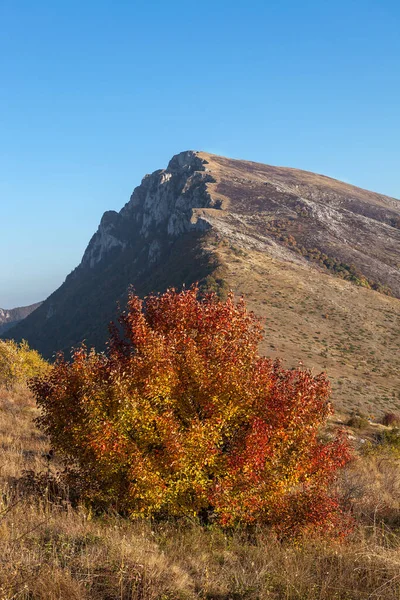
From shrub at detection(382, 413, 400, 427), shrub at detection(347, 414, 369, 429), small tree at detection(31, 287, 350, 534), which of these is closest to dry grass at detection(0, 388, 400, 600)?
small tree at detection(31, 287, 350, 534)

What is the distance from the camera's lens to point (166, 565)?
7273mm

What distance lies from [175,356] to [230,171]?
197 meters

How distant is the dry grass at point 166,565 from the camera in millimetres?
6023

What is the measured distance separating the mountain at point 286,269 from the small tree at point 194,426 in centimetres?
2602

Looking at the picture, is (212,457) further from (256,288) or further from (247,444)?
(256,288)

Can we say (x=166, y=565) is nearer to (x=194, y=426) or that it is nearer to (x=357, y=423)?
(x=194, y=426)

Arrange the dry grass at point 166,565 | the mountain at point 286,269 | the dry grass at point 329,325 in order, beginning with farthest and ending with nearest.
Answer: the mountain at point 286,269 < the dry grass at point 329,325 < the dry grass at point 166,565

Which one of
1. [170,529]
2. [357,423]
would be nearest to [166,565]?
[170,529]

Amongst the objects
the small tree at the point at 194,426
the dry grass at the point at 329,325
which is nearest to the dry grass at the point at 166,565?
the small tree at the point at 194,426

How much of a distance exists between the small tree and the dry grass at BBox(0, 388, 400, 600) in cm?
86

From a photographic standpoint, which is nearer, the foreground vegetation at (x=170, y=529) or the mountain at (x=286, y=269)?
the foreground vegetation at (x=170, y=529)

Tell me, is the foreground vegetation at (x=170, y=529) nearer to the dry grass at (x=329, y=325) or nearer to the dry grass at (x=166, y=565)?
the dry grass at (x=166, y=565)

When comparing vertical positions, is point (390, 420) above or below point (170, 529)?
below

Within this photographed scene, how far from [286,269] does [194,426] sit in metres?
90.8
